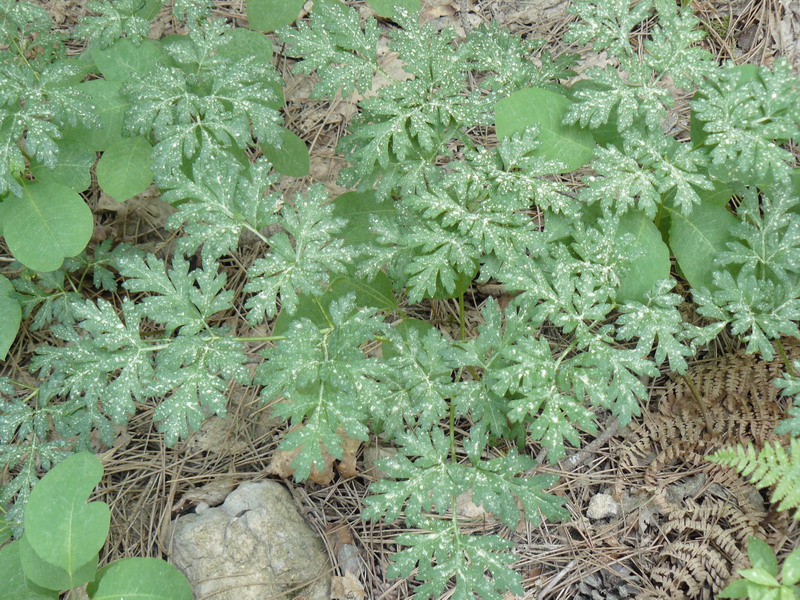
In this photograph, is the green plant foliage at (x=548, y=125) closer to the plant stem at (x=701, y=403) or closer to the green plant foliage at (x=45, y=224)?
→ the plant stem at (x=701, y=403)

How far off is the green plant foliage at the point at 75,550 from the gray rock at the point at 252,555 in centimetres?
28

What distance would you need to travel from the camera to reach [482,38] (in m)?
2.62

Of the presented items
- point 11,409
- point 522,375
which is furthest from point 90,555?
point 522,375

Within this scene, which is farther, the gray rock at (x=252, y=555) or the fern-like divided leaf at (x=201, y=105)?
the gray rock at (x=252, y=555)

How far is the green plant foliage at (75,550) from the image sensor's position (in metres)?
2.04

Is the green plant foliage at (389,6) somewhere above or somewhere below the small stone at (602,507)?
above

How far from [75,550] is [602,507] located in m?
1.93

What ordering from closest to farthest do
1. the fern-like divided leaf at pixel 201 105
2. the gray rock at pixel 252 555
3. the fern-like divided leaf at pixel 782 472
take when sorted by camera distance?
the fern-like divided leaf at pixel 782 472, the fern-like divided leaf at pixel 201 105, the gray rock at pixel 252 555

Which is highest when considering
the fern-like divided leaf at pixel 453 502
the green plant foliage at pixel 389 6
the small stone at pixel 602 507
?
the green plant foliage at pixel 389 6

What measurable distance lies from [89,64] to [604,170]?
224cm

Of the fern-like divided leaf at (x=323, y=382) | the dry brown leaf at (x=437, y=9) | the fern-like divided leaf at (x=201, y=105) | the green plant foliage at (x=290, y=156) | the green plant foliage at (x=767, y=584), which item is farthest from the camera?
the dry brown leaf at (x=437, y=9)

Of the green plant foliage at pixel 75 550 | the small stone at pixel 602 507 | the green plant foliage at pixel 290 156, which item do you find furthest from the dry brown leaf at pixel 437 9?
the green plant foliage at pixel 75 550

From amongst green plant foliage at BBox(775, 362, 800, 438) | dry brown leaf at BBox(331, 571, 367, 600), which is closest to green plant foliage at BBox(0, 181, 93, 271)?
dry brown leaf at BBox(331, 571, 367, 600)

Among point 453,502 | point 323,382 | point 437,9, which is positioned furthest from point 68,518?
point 437,9
